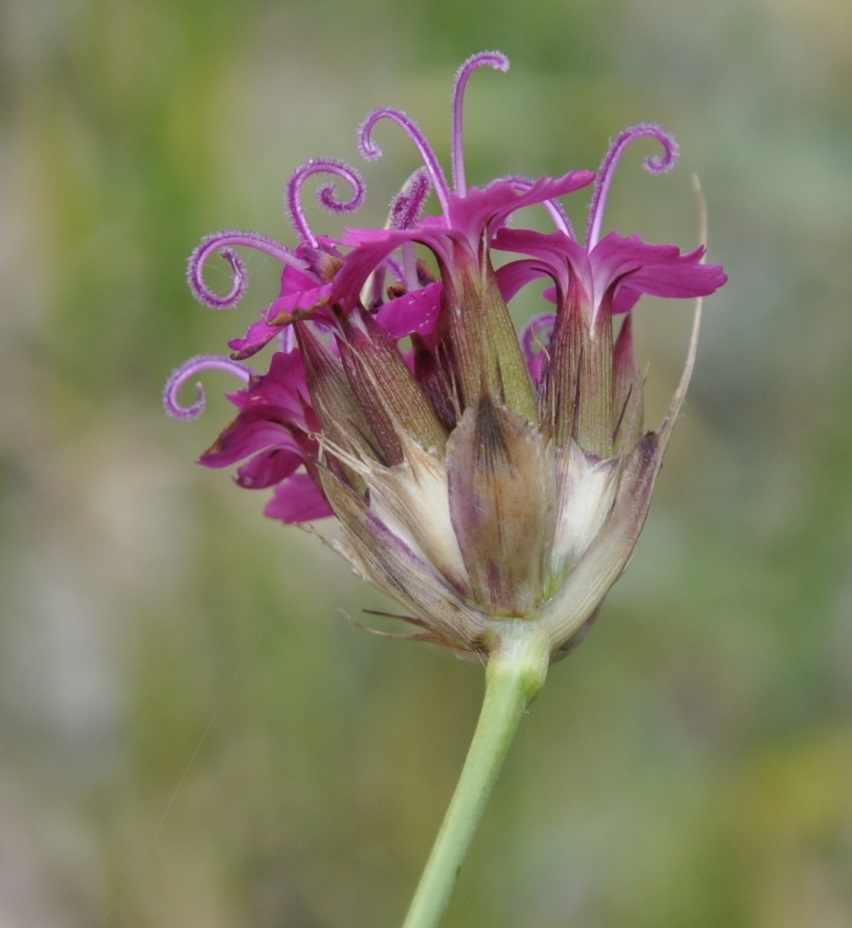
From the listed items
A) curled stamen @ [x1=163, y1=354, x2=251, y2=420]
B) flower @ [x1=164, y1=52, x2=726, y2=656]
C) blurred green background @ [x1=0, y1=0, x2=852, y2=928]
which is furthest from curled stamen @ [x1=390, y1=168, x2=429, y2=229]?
blurred green background @ [x1=0, y1=0, x2=852, y2=928]

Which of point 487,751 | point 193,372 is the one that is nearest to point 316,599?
point 193,372

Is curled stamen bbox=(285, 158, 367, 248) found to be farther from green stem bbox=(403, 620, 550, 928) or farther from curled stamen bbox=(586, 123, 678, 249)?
green stem bbox=(403, 620, 550, 928)

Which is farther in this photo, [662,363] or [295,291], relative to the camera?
[662,363]

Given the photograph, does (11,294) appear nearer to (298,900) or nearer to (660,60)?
(298,900)

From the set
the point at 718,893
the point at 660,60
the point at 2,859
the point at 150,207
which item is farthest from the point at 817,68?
the point at 2,859

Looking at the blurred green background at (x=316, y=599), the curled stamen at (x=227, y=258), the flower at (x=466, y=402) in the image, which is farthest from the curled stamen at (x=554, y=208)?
the blurred green background at (x=316, y=599)

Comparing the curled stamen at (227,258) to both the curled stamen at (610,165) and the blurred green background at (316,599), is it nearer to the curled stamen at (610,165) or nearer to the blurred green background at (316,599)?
the curled stamen at (610,165)

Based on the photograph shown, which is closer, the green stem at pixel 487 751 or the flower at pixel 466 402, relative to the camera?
the green stem at pixel 487 751
